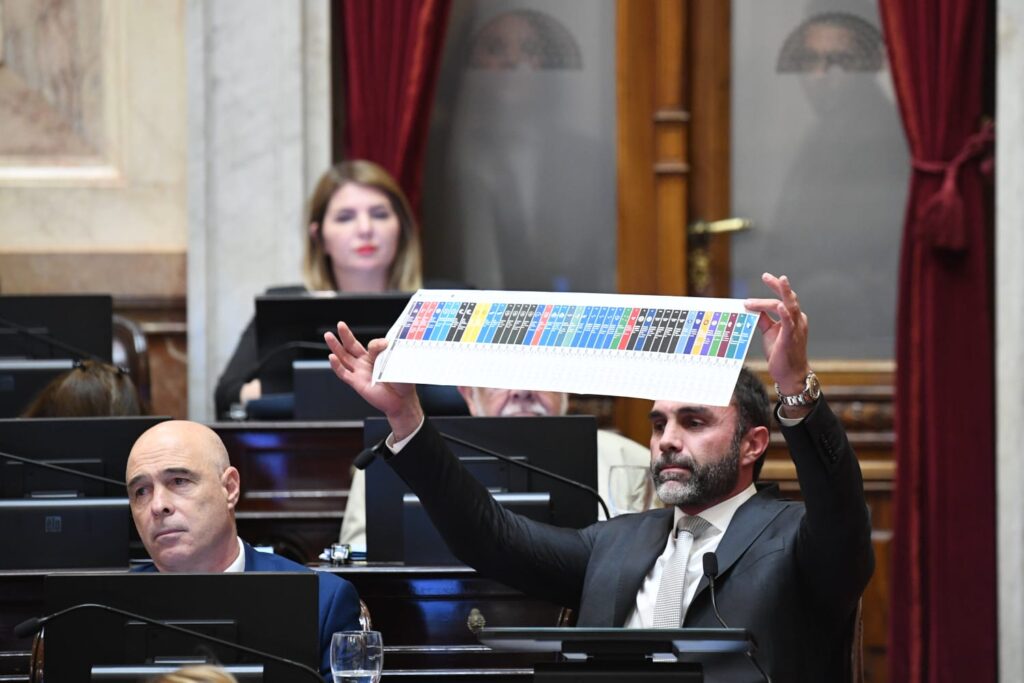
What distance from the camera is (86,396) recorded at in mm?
4094

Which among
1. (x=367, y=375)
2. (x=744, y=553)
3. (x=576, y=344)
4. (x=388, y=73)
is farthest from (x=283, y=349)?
(x=576, y=344)

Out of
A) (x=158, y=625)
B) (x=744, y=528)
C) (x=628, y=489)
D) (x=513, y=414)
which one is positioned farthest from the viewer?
(x=513, y=414)

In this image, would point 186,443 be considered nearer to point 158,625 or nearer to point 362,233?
point 158,625

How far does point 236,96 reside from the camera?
18.9 ft

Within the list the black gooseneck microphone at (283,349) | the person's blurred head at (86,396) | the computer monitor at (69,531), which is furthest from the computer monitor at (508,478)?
the black gooseneck microphone at (283,349)

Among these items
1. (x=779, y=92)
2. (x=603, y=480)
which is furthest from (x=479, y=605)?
(x=779, y=92)

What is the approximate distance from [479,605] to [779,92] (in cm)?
301

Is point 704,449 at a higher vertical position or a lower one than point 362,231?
lower

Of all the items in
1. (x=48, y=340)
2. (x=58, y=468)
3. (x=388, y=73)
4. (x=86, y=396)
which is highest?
(x=388, y=73)

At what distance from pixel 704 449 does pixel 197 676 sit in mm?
1464

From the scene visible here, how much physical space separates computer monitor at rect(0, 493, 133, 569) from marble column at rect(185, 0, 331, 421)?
222 centimetres

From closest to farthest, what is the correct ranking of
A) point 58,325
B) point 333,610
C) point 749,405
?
point 333,610
point 749,405
point 58,325

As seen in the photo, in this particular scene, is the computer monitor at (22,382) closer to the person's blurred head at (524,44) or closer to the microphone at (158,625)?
the microphone at (158,625)

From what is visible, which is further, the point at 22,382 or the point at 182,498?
the point at 22,382
